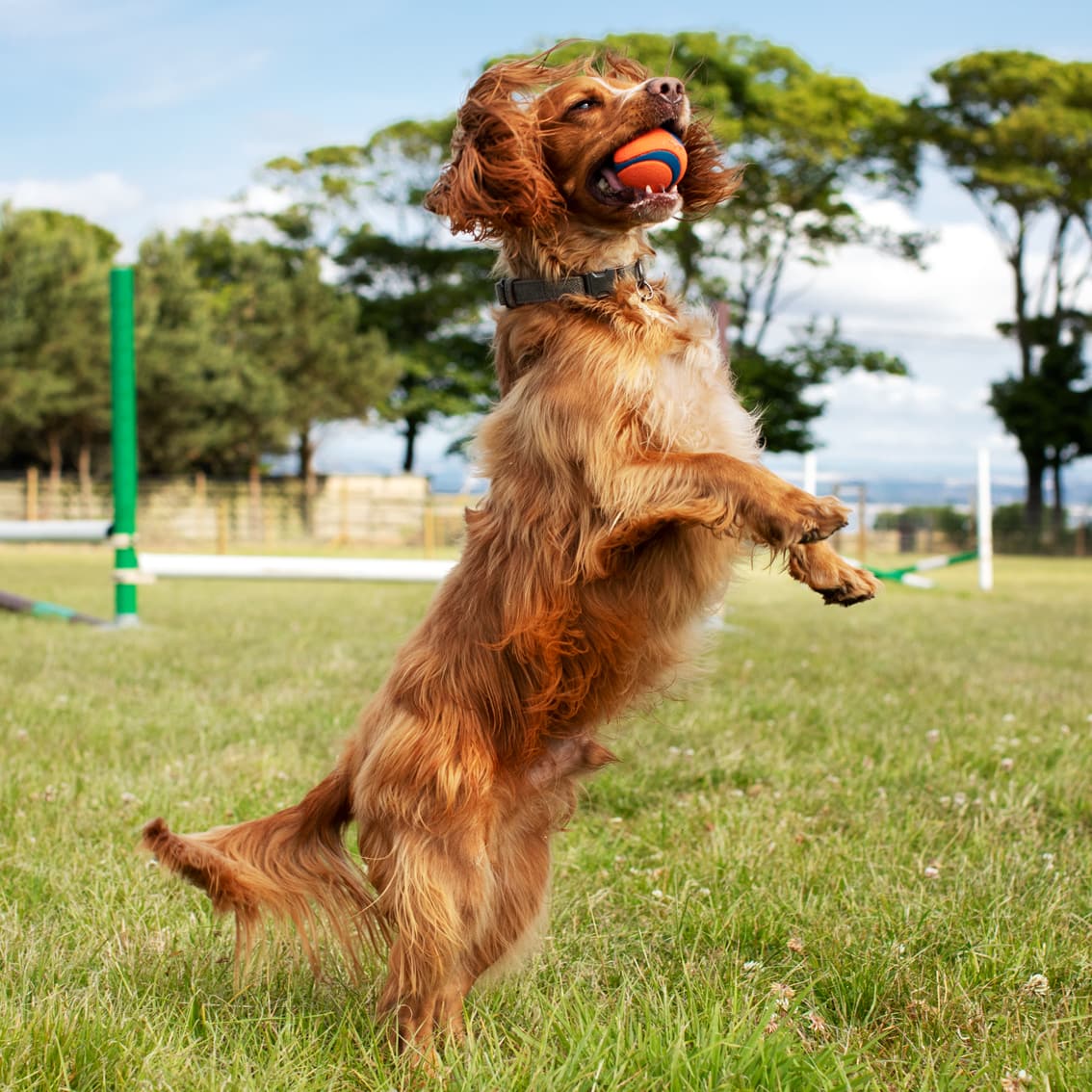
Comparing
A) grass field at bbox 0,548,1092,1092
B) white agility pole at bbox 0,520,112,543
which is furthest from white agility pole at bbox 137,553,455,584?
grass field at bbox 0,548,1092,1092

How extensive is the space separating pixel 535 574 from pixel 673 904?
114 cm

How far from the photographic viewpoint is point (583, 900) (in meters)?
3.02

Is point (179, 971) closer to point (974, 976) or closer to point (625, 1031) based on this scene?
point (625, 1031)

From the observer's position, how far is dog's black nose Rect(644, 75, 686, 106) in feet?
8.18

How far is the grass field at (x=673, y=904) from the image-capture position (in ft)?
6.88

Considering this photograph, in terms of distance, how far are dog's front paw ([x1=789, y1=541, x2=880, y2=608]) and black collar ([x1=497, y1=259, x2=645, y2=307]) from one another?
27.7 inches

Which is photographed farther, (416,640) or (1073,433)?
(1073,433)

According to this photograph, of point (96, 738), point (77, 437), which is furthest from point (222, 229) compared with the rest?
point (96, 738)

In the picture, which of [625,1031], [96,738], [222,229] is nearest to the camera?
[625,1031]

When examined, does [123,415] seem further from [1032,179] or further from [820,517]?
[1032,179]

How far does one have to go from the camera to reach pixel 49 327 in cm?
3058

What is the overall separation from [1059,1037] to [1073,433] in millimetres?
34168

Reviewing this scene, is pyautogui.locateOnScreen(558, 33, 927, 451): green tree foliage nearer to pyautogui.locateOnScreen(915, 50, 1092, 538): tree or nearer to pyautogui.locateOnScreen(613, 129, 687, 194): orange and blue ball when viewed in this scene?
pyautogui.locateOnScreen(915, 50, 1092, 538): tree

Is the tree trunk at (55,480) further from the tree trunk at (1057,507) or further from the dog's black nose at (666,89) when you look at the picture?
the dog's black nose at (666,89)
